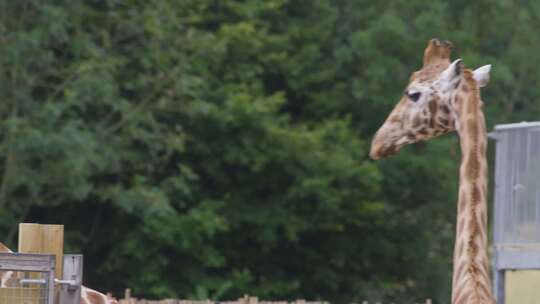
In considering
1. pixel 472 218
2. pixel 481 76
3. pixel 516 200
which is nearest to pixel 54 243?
pixel 472 218

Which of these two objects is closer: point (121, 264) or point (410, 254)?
point (121, 264)

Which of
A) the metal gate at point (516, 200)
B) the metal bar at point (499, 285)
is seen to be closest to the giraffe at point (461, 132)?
the metal gate at point (516, 200)

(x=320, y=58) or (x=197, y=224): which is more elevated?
(x=320, y=58)

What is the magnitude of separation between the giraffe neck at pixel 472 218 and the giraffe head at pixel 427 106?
0.29 m

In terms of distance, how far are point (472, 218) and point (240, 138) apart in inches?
610

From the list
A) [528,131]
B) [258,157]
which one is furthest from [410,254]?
[528,131]

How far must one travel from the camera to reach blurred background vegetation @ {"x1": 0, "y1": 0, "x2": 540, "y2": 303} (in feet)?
64.0

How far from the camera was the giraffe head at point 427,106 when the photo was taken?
22.5 ft

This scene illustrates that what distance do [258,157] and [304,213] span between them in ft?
4.25

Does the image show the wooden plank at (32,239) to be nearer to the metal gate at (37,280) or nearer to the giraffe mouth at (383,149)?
the metal gate at (37,280)

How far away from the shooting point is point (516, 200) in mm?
10242

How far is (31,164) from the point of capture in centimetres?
1958

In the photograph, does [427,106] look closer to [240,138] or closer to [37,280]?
[37,280]

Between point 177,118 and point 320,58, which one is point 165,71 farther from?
point 320,58
